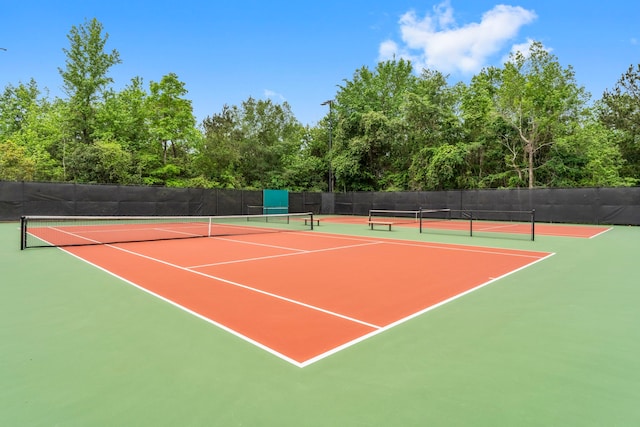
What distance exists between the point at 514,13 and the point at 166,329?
31.8m

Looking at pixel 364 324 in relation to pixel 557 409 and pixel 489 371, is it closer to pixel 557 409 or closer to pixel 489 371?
pixel 489 371

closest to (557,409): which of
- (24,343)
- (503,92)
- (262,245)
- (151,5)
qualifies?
(24,343)

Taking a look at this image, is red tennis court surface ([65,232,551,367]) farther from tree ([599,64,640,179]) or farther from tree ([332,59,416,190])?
tree ([599,64,640,179])

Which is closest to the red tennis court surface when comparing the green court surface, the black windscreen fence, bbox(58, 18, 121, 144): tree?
the green court surface

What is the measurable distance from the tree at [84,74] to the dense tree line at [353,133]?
0.30ft

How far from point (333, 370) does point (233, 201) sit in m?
23.3

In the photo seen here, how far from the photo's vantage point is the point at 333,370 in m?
2.70

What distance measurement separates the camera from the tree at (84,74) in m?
33.1

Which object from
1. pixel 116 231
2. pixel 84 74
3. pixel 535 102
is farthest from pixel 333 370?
pixel 84 74

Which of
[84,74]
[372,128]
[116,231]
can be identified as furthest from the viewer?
[84,74]

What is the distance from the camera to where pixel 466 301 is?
4590 millimetres

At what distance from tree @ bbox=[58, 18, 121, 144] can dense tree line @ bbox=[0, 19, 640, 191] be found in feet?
0.30

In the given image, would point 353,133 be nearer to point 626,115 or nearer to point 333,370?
point 626,115

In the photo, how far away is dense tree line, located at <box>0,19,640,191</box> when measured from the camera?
2694 centimetres
